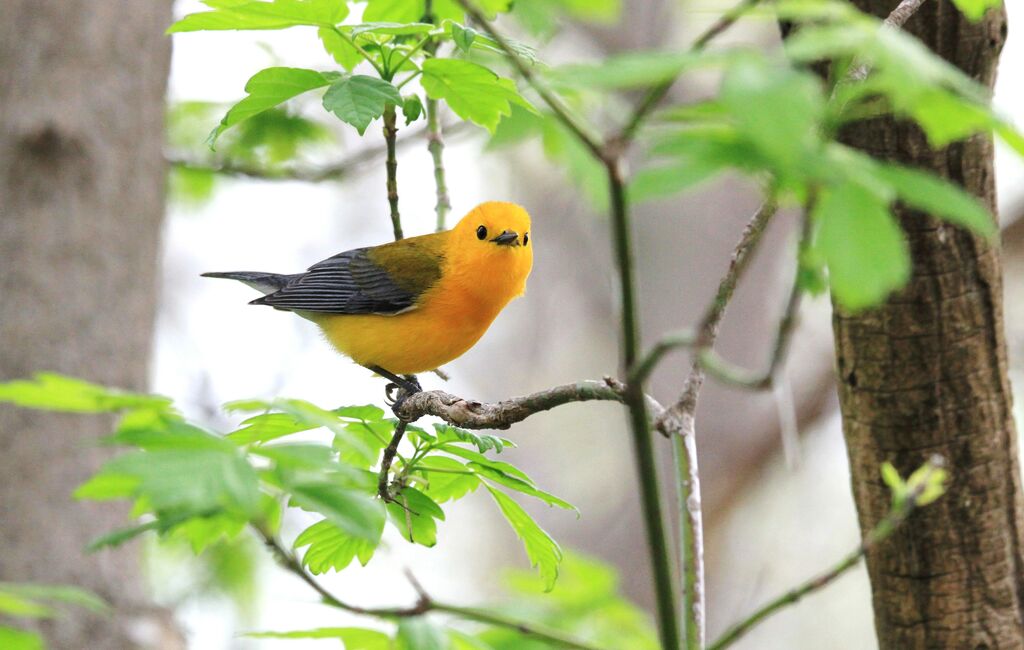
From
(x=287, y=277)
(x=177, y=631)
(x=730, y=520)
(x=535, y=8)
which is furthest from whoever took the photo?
(x=730, y=520)

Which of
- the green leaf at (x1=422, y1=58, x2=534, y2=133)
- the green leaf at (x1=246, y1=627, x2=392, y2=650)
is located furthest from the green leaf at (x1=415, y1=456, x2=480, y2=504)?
the green leaf at (x1=422, y1=58, x2=534, y2=133)

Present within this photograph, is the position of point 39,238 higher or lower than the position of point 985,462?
higher

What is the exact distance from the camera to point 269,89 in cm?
214

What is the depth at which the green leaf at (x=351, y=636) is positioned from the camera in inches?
69.7

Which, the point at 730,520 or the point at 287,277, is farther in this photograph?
the point at 730,520

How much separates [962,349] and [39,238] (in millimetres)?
3074

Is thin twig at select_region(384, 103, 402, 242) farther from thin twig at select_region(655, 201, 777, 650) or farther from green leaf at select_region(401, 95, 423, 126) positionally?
thin twig at select_region(655, 201, 777, 650)

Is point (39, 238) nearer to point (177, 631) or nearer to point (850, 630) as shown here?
point (177, 631)

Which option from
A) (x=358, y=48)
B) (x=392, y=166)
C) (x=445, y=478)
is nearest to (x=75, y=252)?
(x=392, y=166)

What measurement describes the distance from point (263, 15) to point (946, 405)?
6.46 feet

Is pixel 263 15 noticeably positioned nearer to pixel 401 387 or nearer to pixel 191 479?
pixel 191 479

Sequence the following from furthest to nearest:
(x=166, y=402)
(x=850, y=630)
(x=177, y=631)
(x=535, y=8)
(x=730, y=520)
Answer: (x=850, y=630) → (x=730, y=520) → (x=177, y=631) → (x=535, y=8) → (x=166, y=402)

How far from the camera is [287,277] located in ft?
16.0

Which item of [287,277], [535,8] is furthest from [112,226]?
[535,8]
